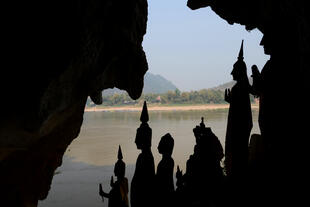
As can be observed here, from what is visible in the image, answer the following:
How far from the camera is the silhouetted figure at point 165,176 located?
5785 mm

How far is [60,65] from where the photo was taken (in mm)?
7078

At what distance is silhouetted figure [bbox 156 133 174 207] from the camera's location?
5785mm

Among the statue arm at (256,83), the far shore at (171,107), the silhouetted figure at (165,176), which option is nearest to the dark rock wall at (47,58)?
the silhouetted figure at (165,176)

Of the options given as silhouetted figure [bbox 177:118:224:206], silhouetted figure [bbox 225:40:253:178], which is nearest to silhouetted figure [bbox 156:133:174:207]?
silhouetted figure [bbox 177:118:224:206]

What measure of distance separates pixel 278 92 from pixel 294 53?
819 mm

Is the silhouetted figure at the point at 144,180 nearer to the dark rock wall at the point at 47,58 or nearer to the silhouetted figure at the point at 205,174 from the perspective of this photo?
the silhouetted figure at the point at 205,174

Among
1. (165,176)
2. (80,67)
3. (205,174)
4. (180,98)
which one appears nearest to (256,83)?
(205,174)

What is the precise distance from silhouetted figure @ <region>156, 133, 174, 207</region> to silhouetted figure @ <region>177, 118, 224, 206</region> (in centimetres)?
43

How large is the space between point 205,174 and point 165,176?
30.6 inches

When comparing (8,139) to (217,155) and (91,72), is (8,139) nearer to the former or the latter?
(91,72)

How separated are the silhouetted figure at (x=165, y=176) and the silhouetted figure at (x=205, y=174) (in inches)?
16.8

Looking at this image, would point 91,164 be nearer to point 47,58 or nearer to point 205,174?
point 47,58

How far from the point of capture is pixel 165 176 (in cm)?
587

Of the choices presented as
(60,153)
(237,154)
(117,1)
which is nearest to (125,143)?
(60,153)
